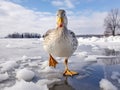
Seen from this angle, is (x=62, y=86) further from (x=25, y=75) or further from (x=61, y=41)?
(x=61, y=41)

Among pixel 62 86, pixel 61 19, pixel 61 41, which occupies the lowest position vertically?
pixel 62 86

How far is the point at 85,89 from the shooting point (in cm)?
310

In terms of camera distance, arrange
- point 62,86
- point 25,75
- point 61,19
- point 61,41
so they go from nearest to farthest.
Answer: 1. point 62,86
2. point 25,75
3. point 61,41
4. point 61,19

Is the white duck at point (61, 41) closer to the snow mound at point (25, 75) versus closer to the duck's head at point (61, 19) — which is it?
the duck's head at point (61, 19)

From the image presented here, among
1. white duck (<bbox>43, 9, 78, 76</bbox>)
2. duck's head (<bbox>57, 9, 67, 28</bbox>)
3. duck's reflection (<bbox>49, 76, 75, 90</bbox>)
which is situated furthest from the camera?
duck's head (<bbox>57, 9, 67, 28</bbox>)

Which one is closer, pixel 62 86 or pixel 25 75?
pixel 62 86

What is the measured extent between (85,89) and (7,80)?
1.50m

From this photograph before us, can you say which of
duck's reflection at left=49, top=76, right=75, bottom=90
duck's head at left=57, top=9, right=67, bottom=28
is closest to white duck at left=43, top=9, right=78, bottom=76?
duck's head at left=57, top=9, right=67, bottom=28

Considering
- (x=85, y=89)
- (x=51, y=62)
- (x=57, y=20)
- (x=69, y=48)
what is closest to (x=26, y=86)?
(x=85, y=89)

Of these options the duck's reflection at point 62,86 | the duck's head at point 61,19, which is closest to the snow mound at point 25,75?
the duck's reflection at point 62,86

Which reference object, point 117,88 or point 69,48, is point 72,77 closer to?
point 69,48

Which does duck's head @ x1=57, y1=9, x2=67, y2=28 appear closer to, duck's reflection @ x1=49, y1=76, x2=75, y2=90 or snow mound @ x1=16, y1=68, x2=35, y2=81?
snow mound @ x1=16, y1=68, x2=35, y2=81

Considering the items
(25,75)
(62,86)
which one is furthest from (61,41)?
(62,86)

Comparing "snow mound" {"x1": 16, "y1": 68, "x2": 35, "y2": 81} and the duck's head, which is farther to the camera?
the duck's head
